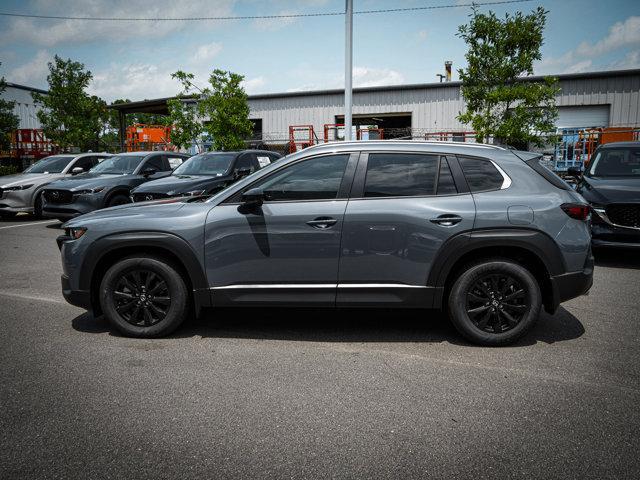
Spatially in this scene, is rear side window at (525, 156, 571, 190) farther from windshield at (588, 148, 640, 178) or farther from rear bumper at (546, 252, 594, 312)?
windshield at (588, 148, 640, 178)

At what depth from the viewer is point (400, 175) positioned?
166 inches

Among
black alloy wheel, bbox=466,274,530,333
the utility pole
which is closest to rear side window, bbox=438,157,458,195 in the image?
black alloy wheel, bbox=466,274,530,333

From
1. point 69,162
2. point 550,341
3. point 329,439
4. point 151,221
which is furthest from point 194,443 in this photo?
point 69,162

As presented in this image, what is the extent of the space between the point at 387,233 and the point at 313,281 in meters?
0.74

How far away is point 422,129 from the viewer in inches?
1078

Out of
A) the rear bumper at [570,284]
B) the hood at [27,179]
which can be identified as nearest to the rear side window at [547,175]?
the rear bumper at [570,284]

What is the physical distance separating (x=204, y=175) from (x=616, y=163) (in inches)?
301

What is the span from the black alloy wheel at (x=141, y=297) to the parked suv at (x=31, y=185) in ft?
32.2

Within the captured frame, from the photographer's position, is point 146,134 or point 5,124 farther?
point 146,134

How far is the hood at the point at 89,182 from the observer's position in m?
10.6

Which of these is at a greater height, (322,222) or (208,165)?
(208,165)

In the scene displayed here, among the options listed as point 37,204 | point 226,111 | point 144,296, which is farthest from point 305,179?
point 226,111

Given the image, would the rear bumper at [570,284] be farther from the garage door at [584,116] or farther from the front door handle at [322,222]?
the garage door at [584,116]

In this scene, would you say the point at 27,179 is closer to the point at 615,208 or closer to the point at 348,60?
the point at 348,60
